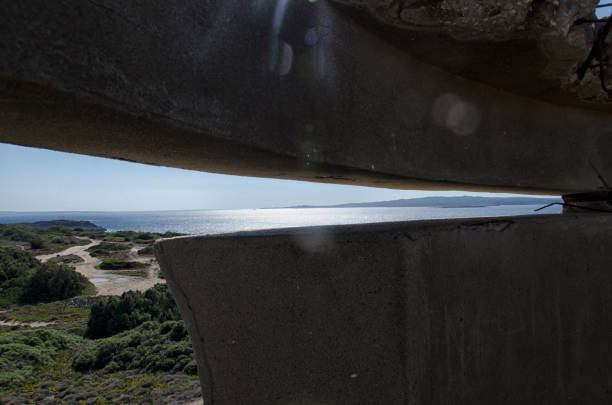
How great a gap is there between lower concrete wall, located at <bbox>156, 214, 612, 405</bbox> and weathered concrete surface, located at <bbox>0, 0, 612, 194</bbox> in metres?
0.41

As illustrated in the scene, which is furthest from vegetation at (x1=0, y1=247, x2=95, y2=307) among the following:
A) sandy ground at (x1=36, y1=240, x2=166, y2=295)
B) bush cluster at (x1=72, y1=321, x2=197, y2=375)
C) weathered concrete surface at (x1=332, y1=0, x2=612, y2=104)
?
weathered concrete surface at (x1=332, y1=0, x2=612, y2=104)

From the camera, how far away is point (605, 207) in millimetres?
2734

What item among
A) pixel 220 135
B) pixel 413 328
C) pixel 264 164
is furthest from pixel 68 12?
pixel 413 328

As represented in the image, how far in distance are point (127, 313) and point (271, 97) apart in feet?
73.0

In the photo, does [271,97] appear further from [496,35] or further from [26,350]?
[26,350]

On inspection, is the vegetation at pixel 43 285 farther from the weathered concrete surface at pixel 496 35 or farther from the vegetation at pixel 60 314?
the weathered concrete surface at pixel 496 35

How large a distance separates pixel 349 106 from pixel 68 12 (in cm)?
111

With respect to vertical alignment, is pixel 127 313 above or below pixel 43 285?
below

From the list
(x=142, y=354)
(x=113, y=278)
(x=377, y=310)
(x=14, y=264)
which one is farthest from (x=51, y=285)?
(x=377, y=310)

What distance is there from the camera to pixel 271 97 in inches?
54.7

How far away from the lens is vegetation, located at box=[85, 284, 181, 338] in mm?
18719

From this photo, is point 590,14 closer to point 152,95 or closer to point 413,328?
point 413,328

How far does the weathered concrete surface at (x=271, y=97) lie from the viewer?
0.93 metres

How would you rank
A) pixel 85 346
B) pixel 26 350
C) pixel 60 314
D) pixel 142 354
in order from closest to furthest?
pixel 26 350
pixel 142 354
pixel 85 346
pixel 60 314
